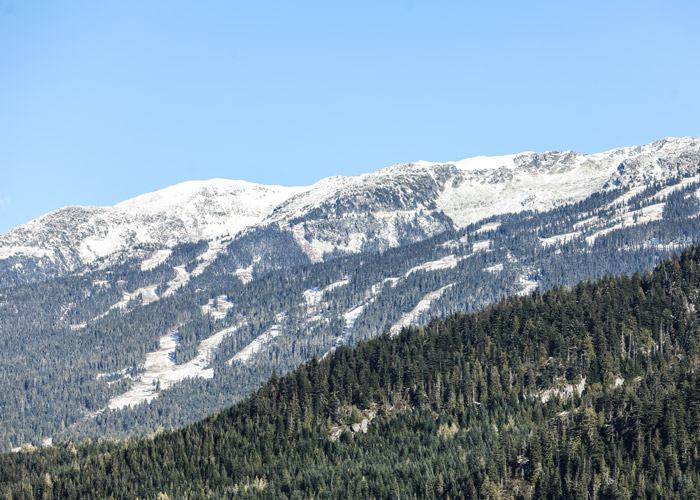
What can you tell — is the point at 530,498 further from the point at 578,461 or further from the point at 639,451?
the point at 639,451

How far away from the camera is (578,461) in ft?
655

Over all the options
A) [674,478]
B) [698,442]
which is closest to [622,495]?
[674,478]

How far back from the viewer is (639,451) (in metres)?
199

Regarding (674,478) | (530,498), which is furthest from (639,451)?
(530,498)

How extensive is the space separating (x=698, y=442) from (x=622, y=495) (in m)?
25.2

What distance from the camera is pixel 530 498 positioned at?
198250 mm

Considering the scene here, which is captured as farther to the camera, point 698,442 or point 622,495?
point 698,442

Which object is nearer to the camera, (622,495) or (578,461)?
(622,495)

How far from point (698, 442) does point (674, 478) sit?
14411 millimetres

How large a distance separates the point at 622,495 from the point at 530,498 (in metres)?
20.2

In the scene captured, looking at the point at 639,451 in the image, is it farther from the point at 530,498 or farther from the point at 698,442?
the point at 530,498

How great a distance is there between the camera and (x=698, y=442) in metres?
200

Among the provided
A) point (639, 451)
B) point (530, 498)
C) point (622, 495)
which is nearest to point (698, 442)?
point (639, 451)

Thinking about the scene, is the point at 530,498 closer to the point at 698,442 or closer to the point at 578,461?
the point at 578,461
